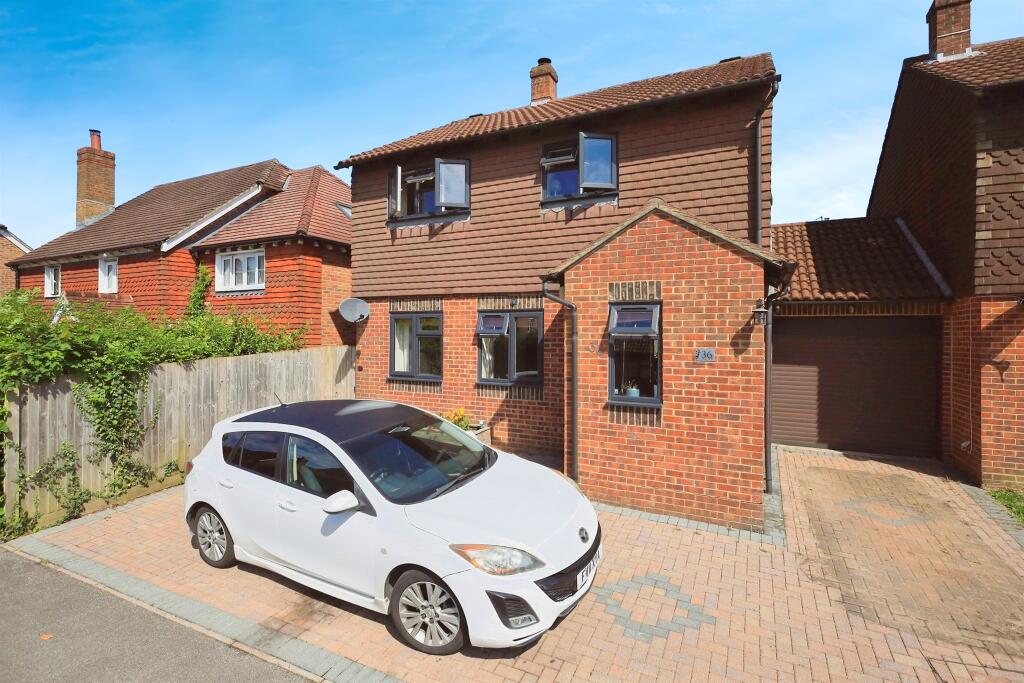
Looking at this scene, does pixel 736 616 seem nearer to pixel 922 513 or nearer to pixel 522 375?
pixel 922 513

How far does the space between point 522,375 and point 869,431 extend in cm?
657

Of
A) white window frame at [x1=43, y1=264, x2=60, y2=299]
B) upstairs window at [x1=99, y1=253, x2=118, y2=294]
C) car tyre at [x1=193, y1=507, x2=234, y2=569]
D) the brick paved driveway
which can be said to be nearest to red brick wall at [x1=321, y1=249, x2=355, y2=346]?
the brick paved driveway

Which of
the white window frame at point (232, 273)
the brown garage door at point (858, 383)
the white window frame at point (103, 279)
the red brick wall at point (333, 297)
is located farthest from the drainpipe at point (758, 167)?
the white window frame at point (103, 279)

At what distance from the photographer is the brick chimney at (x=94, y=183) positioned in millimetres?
18109

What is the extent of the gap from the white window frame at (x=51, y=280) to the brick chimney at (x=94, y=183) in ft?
10.4

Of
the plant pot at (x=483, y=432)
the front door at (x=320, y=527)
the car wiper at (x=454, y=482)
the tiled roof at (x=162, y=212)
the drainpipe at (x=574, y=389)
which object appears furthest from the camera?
the tiled roof at (x=162, y=212)

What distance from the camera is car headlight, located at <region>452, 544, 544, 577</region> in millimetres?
3244

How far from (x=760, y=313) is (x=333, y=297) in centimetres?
1039

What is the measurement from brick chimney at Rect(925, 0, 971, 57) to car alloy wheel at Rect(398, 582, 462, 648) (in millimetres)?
13750

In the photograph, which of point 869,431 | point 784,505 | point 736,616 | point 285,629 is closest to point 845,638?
point 736,616

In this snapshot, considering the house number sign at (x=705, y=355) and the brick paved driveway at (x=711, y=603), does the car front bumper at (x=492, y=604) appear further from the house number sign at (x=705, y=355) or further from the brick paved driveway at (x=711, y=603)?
the house number sign at (x=705, y=355)

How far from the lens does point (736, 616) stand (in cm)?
387

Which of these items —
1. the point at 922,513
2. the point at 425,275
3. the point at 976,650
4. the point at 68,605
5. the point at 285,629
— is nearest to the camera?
the point at 976,650

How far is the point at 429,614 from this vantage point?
343 cm
